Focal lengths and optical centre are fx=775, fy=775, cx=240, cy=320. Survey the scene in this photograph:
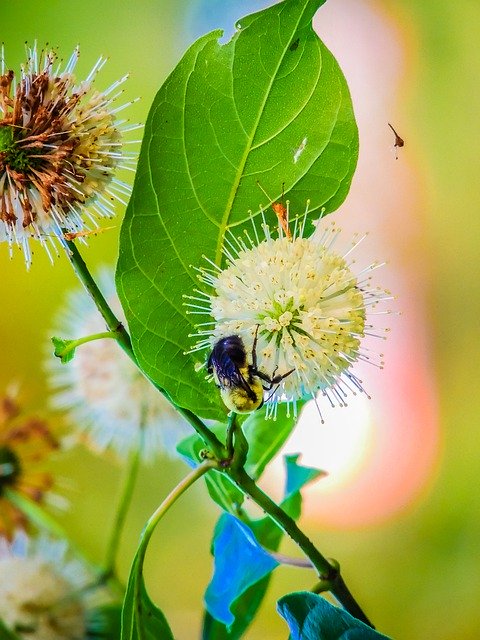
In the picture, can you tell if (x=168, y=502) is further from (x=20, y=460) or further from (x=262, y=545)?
(x=20, y=460)

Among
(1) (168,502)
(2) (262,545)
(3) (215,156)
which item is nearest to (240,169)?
(3) (215,156)

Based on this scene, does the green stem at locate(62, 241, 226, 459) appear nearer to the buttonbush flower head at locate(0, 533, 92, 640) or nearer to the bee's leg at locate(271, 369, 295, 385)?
the bee's leg at locate(271, 369, 295, 385)

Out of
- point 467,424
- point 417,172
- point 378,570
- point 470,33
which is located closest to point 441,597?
point 378,570

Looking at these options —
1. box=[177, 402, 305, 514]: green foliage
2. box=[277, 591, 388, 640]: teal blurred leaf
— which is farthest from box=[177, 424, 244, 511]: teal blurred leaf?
box=[277, 591, 388, 640]: teal blurred leaf

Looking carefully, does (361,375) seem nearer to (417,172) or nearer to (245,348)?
(417,172)

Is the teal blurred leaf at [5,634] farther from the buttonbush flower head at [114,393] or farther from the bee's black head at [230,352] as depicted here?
the bee's black head at [230,352]
